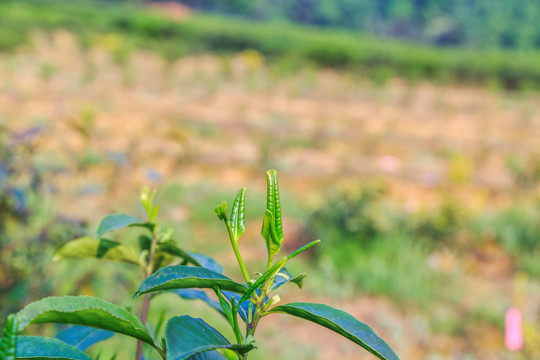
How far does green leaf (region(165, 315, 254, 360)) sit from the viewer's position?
331 mm

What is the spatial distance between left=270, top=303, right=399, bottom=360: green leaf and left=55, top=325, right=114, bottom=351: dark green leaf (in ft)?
0.63

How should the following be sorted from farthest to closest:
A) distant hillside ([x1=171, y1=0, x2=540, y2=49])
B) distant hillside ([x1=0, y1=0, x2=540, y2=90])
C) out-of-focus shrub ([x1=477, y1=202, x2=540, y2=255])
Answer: distant hillside ([x1=171, y1=0, x2=540, y2=49]) < distant hillside ([x1=0, y1=0, x2=540, y2=90]) < out-of-focus shrub ([x1=477, y1=202, x2=540, y2=255])

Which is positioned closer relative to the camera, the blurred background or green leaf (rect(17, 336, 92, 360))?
green leaf (rect(17, 336, 92, 360))

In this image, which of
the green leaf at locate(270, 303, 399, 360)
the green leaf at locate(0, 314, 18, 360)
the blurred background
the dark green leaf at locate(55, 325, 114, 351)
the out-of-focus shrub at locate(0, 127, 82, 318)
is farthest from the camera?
the blurred background

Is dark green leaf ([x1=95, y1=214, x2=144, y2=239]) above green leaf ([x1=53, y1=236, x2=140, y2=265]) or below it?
above

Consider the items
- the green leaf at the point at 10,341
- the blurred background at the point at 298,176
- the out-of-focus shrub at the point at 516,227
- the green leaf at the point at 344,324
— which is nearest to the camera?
the green leaf at the point at 10,341

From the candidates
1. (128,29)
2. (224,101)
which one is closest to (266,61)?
(128,29)

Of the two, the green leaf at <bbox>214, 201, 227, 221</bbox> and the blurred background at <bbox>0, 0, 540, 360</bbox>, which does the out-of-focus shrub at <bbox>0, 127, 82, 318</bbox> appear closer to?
the blurred background at <bbox>0, 0, 540, 360</bbox>

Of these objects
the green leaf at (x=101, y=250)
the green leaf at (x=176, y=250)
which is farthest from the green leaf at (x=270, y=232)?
the green leaf at (x=101, y=250)

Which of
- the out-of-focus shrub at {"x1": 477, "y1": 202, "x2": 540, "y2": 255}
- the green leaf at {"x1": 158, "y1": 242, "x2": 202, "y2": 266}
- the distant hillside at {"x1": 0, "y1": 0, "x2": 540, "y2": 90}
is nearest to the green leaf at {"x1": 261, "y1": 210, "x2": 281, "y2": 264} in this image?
the green leaf at {"x1": 158, "y1": 242, "x2": 202, "y2": 266}

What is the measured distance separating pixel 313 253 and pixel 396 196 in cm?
171

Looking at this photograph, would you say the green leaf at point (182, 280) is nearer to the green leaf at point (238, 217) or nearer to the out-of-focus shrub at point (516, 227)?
the green leaf at point (238, 217)

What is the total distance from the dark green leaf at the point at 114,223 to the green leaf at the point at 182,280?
0.13m

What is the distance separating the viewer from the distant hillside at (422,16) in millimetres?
29531
